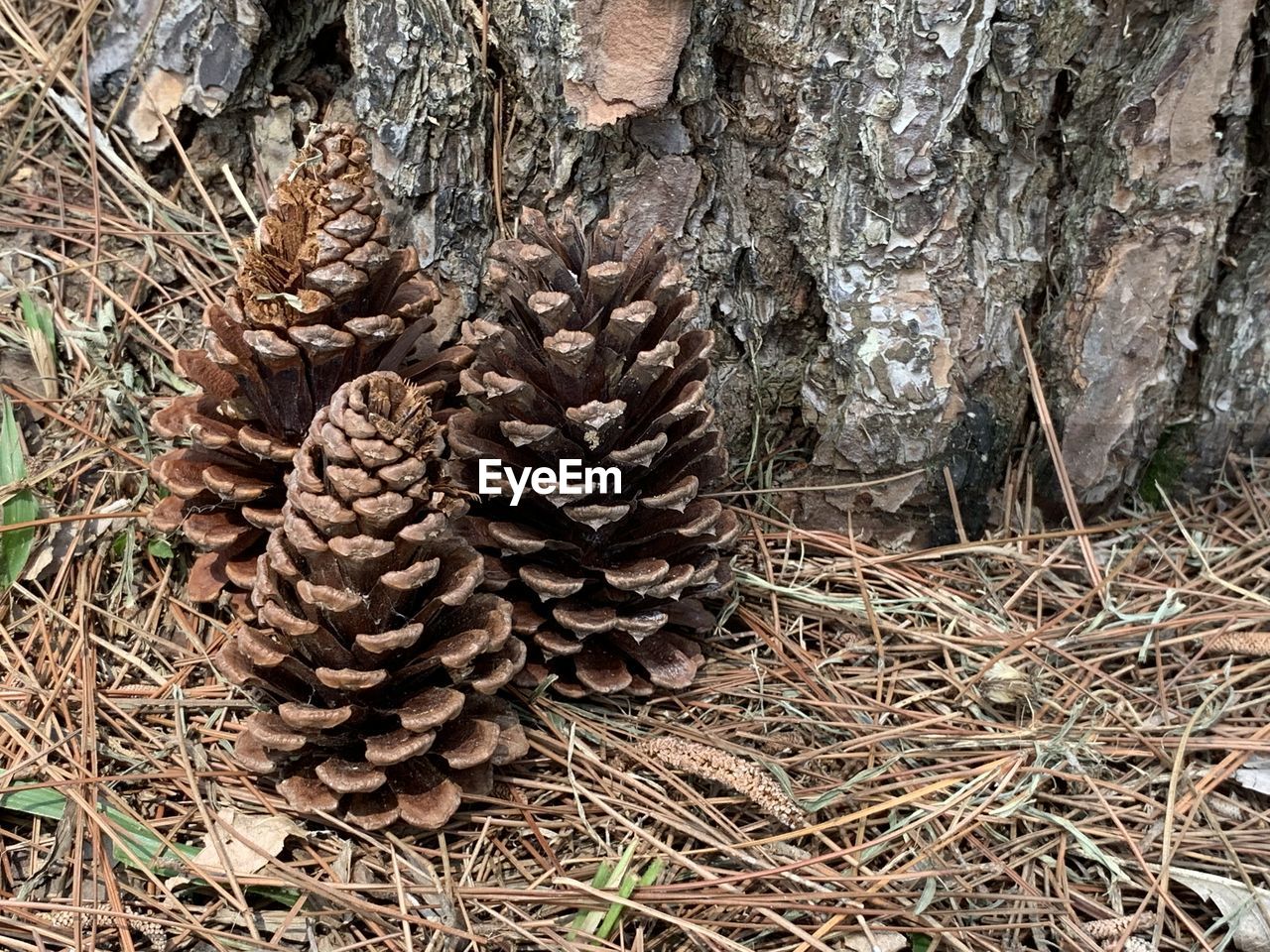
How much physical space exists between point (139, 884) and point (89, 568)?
1.94ft

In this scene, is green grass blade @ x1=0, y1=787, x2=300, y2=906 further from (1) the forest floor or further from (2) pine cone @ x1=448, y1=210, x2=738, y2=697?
(2) pine cone @ x1=448, y1=210, x2=738, y2=697

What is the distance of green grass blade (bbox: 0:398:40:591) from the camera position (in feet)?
5.87

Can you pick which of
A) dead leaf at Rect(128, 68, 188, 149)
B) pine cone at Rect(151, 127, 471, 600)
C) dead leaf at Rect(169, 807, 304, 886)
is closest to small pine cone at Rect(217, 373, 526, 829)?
dead leaf at Rect(169, 807, 304, 886)

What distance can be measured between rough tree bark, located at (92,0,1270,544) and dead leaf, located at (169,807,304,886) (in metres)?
0.95

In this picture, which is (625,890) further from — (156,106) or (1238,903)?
(156,106)

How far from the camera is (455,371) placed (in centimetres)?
182

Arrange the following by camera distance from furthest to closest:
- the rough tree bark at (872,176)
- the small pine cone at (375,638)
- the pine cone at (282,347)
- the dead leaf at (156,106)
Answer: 1. the dead leaf at (156,106)
2. the rough tree bark at (872,176)
3. the pine cone at (282,347)
4. the small pine cone at (375,638)

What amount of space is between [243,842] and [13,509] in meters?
0.75

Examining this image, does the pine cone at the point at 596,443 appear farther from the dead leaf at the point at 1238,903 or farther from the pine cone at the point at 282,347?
the dead leaf at the point at 1238,903

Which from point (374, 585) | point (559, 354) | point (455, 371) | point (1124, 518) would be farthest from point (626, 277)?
point (1124, 518)

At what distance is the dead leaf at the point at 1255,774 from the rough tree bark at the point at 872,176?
59cm

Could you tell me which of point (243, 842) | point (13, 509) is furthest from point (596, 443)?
point (13, 509)

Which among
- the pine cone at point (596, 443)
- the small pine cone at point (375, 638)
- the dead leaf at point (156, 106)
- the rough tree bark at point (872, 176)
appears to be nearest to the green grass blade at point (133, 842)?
the small pine cone at point (375, 638)

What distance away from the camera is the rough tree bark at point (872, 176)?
1.76 meters
